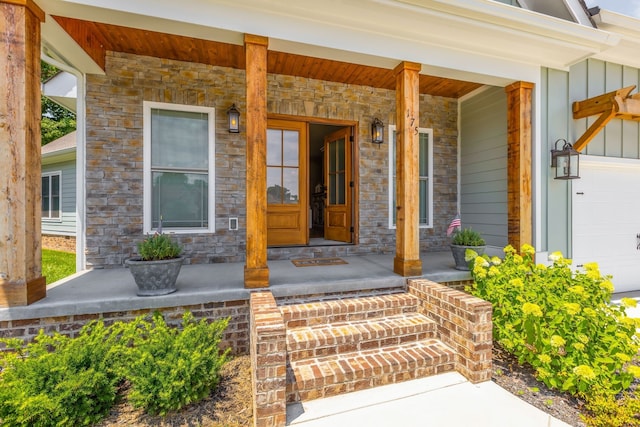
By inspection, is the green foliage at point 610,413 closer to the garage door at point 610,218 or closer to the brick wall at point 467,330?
the brick wall at point 467,330

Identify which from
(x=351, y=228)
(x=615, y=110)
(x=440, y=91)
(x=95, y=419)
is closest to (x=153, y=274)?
(x=95, y=419)

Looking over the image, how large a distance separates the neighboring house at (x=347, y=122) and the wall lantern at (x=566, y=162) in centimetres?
14

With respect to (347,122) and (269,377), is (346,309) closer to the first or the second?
(269,377)

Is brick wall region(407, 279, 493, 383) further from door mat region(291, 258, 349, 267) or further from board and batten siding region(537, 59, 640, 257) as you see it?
board and batten siding region(537, 59, 640, 257)

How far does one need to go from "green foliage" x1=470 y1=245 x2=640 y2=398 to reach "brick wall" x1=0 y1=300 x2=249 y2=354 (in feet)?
7.53

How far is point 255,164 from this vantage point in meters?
2.86

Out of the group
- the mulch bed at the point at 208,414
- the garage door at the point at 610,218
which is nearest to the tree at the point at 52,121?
the mulch bed at the point at 208,414

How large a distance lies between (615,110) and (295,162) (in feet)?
13.9

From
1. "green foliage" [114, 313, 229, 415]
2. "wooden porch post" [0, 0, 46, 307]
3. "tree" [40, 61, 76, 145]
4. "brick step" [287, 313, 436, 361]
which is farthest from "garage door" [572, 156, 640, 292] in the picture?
"tree" [40, 61, 76, 145]

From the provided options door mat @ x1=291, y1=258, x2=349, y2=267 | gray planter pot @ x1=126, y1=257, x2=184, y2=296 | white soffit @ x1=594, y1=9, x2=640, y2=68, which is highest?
white soffit @ x1=594, y1=9, x2=640, y2=68

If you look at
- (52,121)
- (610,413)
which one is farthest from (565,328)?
(52,121)

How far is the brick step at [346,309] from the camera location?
8.72 feet

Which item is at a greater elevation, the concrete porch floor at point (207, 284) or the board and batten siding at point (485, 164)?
the board and batten siding at point (485, 164)

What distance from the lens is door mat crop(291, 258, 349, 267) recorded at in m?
4.03
